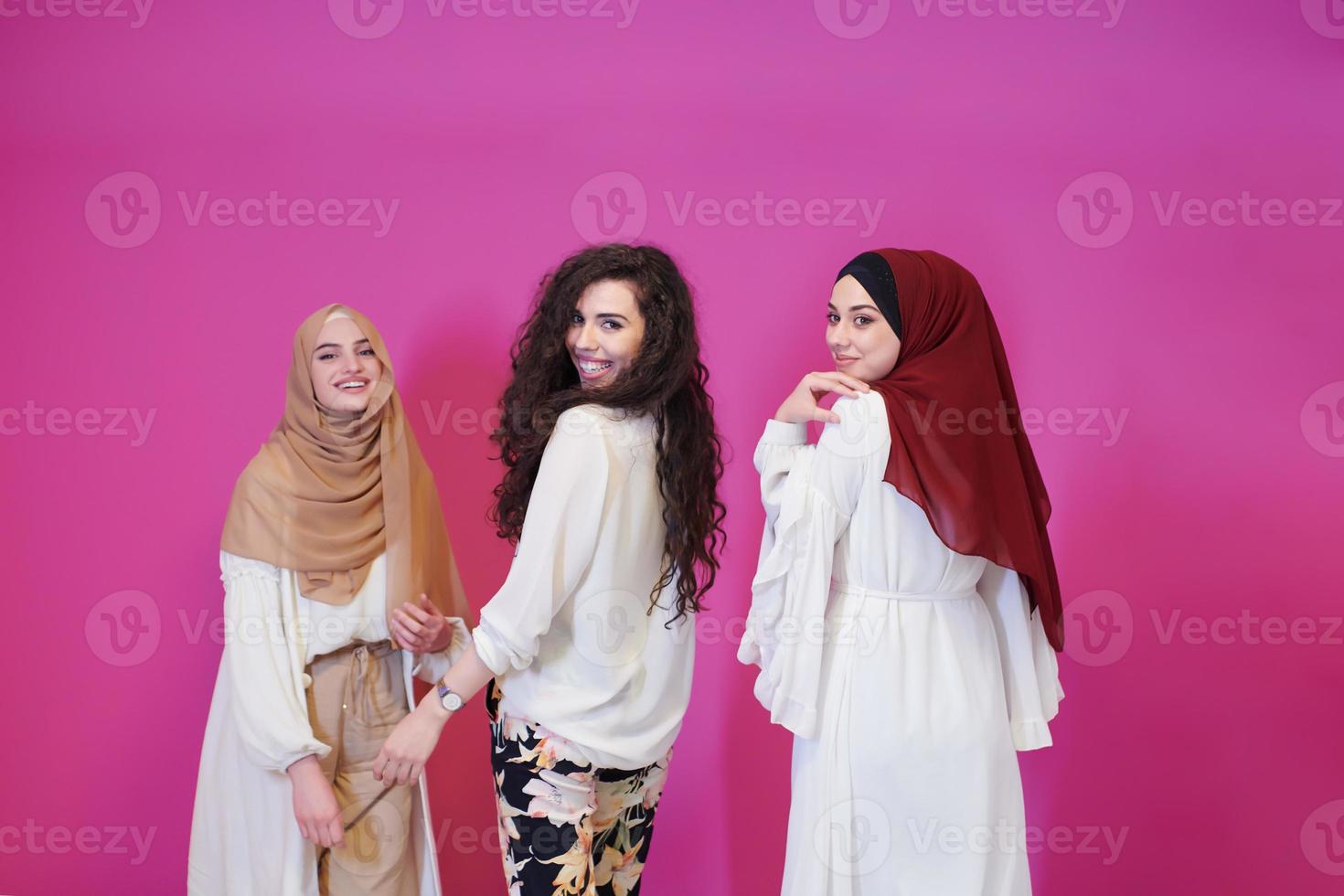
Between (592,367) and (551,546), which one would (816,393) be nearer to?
(592,367)

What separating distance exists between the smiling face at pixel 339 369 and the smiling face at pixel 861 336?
113cm

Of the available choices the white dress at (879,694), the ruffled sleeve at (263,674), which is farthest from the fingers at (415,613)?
the white dress at (879,694)

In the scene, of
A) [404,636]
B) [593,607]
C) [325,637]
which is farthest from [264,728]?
[593,607]

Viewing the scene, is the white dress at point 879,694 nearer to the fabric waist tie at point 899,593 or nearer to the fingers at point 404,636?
the fabric waist tie at point 899,593

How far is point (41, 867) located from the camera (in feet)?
11.9

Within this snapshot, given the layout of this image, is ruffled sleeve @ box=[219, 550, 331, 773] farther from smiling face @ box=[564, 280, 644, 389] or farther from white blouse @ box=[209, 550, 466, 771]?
smiling face @ box=[564, 280, 644, 389]

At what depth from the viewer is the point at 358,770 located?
2754mm

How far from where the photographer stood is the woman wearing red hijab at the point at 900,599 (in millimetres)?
2316

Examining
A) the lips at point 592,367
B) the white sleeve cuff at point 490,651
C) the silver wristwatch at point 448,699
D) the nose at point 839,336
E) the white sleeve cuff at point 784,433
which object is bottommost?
the silver wristwatch at point 448,699

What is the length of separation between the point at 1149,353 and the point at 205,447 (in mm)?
3083

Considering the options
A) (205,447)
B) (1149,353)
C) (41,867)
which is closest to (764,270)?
(1149,353)

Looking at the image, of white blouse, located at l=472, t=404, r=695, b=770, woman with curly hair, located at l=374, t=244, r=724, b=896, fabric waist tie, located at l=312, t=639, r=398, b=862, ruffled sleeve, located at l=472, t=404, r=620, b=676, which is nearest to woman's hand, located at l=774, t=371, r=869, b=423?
woman with curly hair, located at l=374, t=244, r=724, b=896

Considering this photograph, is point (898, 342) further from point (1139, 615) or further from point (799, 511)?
point (1139, 615)

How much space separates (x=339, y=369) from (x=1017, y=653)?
1690mm
